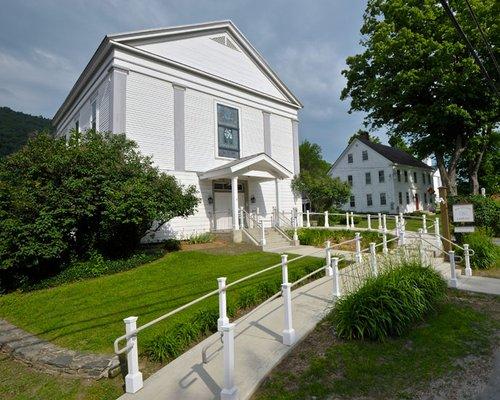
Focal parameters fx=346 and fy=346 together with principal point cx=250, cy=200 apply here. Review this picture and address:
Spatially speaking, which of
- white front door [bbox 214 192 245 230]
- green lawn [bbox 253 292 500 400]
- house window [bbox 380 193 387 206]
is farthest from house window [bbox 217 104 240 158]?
house window [bbox 380 193 387 206]

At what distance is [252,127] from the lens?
19484mm

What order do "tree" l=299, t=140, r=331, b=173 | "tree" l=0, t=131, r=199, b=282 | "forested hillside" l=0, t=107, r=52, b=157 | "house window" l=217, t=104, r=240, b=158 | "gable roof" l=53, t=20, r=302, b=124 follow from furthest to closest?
"tree" l=299, t=140, r=331, b=173 → "forested hillside" l=0, t=107, r=52, b=157 → "house window" l=217, t=104, r=240, b=158 → "gable roof" l=53, t=20, r=302, b=124 → "tree" l=0, t=131, r=199, b=282

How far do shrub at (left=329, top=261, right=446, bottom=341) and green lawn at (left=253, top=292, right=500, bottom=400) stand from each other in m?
0.14

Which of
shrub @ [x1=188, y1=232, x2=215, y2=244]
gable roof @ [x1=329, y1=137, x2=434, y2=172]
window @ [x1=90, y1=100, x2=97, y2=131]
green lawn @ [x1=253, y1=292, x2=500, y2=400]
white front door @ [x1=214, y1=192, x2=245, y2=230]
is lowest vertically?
green lawn @ [x1=253, y1=292, x2=500, y2=400]

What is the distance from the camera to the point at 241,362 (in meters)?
4.37

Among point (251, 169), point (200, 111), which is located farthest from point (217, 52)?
point (251, 169)

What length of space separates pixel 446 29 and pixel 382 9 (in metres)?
5.04

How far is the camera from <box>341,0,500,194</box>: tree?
21.2 meters

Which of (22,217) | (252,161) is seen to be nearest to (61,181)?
(22,217)

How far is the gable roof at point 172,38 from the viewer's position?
14.7 metres

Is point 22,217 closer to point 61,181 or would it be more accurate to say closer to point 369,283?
point 61,181

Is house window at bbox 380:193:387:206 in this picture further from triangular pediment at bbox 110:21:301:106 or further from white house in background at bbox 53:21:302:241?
triangular pediment at bbox 110:21:301:106

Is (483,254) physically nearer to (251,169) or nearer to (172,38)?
(251,169)

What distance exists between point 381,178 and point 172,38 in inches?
1121
